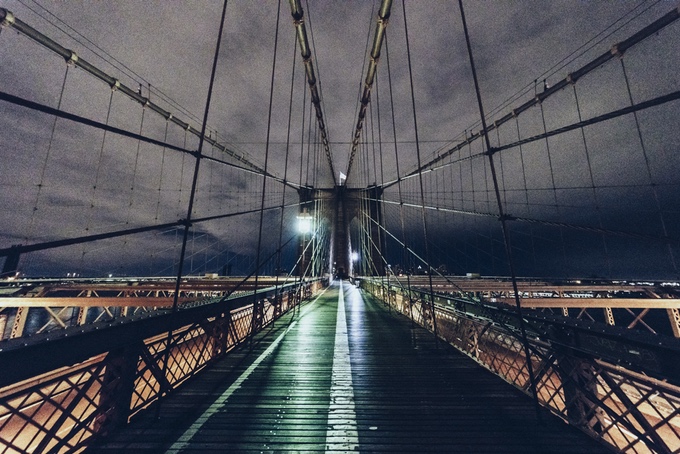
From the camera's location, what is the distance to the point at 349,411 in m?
2.70

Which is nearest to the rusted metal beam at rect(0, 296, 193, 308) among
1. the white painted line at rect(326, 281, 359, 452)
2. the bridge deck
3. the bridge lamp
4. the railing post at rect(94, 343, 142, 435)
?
the bridge deck

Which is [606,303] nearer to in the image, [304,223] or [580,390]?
[580,390]

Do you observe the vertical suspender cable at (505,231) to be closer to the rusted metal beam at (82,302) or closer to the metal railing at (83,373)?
the metal railing at (83,373)

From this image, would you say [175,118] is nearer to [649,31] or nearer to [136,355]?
[136,355]

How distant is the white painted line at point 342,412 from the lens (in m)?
2.23

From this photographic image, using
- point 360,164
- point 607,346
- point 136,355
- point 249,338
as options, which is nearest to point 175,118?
point 249,338

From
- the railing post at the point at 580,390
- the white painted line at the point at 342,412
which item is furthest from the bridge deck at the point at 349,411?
the railing post at the point at 580,390

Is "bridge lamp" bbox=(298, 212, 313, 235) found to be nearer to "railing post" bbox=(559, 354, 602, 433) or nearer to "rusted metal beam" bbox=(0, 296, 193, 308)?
"rusted metal beam" bbox=(0, 296, 193, 308)

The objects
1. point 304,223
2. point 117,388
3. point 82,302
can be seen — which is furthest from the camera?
point 304,223

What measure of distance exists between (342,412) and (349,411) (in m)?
0.08

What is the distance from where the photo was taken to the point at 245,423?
8.17 ft

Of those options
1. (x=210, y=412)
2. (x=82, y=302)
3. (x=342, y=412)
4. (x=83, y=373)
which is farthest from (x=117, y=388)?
(x=82, y=302)

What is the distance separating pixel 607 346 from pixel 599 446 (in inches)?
34.0

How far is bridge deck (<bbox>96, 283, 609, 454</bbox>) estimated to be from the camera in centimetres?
222
